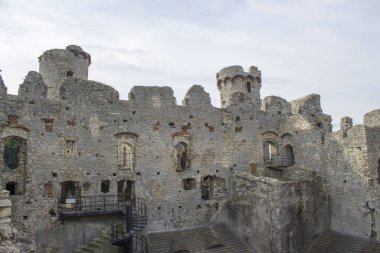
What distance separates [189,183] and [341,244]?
340 inches

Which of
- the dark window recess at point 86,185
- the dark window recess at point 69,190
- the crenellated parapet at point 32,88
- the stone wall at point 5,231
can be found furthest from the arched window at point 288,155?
the stone wall at point 5,231

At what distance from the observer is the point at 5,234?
8781 mm

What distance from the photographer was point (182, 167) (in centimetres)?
2234

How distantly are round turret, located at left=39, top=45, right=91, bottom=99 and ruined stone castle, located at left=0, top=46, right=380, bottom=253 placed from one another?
71 millimetres

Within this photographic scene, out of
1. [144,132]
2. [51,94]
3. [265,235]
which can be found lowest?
[265,235]

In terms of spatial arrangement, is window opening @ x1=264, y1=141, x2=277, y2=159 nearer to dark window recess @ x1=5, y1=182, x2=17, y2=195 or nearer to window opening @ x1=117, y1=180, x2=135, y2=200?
window opening @ x1=117, y1=180, x2=135, y2=200

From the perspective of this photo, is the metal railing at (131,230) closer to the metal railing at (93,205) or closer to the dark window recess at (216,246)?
the metal railing at (93,205)

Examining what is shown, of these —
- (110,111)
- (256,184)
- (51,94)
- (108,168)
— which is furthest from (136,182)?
(51,94)

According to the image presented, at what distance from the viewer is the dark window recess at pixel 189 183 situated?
21.1 metres

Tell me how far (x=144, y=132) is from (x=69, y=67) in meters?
7.69

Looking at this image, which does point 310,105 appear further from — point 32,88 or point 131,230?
point 32,88

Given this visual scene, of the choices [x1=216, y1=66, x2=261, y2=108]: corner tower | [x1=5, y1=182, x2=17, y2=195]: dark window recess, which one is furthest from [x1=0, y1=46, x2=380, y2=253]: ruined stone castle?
[x1=216, y1=66, x2=261, y2=108]: corner tower

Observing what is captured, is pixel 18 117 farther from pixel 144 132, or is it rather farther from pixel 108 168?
pixel 144 132

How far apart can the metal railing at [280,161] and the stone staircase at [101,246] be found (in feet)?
35.9
